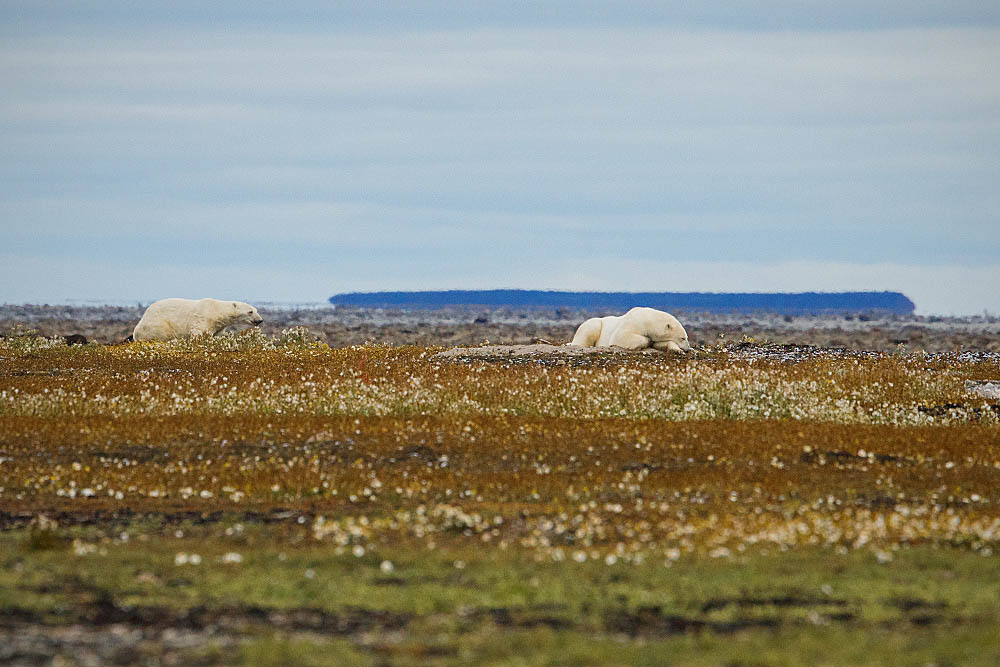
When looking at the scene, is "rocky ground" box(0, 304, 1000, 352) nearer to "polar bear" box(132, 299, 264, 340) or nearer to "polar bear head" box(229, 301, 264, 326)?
"polar bear head" box(229, 301, 264, 326)

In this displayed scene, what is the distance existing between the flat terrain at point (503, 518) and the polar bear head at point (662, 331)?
898 cm

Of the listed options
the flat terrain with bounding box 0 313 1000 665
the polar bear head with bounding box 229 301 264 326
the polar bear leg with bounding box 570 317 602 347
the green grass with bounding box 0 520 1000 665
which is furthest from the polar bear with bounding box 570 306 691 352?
the green grass with bounding box 0 520 1000 665

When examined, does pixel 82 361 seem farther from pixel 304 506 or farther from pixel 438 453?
pixel 304 506

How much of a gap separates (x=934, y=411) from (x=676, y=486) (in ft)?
36.8

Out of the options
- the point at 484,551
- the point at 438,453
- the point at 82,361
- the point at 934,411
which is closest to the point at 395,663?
the point at 484,551

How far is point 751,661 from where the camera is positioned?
9.45 meters

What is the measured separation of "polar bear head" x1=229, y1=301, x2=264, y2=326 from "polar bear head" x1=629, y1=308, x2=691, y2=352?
18.7m

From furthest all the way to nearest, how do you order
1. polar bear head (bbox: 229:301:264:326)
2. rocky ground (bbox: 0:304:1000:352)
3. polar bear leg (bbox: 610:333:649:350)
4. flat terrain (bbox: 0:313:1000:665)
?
rocky ground (bbox: 0:304:1000:352) < polar bear head (bbox: 229:301:264:326) < polar bear leg (bbox: 610:333:649:350) < flat terrain (bbox: 0:313:1000:665)

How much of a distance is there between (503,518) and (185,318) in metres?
36.6

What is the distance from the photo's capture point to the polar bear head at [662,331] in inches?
1580

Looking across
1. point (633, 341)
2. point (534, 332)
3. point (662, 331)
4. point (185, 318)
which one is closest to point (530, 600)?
point (633, 341)

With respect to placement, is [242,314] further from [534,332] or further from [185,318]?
[534,332]

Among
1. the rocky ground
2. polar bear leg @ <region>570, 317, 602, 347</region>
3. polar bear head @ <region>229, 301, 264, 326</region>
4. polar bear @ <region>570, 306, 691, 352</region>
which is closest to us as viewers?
polar bear @ <region>570, 306, 691, 352</region>

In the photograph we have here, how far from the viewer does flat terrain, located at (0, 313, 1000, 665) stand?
10.4 m
